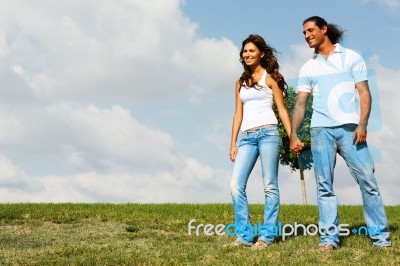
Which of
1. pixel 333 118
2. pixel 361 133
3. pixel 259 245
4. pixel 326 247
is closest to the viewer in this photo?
pixel 361 133

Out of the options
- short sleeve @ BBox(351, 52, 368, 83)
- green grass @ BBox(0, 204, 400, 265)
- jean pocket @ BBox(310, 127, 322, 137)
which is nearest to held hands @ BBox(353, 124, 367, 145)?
jean pocket @ BBox(310, 127, 322, 137)

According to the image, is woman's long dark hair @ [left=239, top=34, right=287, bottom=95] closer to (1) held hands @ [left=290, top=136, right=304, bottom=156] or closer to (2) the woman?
(2) the woman

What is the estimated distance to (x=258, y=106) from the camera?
8203mm

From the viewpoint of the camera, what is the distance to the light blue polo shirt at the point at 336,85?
763 cm

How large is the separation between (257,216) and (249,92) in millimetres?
6590

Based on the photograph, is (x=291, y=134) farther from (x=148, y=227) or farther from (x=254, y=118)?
(x=148, y=227)

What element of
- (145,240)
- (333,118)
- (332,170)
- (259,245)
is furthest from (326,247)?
(145,240)

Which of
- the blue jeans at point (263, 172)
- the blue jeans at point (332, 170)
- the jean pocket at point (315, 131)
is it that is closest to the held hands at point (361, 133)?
the blue jeans at point (332, 170)

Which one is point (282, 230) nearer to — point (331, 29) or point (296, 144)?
point (296, 144)

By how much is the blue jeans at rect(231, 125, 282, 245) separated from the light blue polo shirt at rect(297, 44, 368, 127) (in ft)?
2.22

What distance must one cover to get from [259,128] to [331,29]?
1.69m

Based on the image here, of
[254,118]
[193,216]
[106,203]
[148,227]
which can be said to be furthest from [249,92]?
[106,203]

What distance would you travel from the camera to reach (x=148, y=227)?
1236 cm

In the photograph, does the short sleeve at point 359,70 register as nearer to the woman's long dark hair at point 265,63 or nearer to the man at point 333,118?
the man at point 333,118
